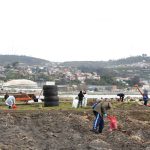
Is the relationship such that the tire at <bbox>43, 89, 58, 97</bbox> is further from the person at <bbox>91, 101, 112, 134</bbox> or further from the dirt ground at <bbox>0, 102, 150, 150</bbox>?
the person at <bbox>91, 101, 112, 134</bbox>

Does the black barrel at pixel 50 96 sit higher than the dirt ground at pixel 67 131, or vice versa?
the black barrel at pixel 50 96

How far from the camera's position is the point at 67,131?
24.2 m

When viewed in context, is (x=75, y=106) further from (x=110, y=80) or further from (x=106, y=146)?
(x=110, y=80)

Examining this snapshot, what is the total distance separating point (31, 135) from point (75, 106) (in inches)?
473

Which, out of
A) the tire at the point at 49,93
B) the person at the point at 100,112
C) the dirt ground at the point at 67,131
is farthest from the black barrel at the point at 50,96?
the person at the point at 100,112

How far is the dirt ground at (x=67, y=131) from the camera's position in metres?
20.5

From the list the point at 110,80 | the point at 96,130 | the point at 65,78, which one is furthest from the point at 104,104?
the point at 65,78

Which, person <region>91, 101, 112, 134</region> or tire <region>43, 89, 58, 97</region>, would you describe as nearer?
person <region>91, 101, 112, 134</region>

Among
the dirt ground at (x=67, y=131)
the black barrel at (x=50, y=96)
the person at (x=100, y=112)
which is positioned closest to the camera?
the dirt ground at (x=67, y=131)

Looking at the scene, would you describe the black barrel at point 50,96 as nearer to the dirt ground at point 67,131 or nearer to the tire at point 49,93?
the tire at point 49,93

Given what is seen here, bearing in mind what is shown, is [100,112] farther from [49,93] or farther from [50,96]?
[49,93]

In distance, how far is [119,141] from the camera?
2262 centimetres

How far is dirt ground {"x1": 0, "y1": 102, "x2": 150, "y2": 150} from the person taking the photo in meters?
20.5

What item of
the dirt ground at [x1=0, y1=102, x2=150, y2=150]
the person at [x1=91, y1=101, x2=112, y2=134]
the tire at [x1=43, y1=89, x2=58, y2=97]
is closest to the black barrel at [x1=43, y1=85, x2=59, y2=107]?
the tire at [x1=43, y1=89, x2=58, y2=97]
